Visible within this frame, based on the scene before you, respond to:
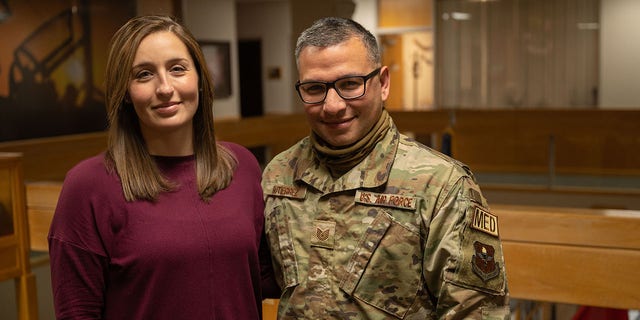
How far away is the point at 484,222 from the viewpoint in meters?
1.54

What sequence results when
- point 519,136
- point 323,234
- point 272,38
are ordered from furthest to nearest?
point 272,38, point 519,136, point 323,234

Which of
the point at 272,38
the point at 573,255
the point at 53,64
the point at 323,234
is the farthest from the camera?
the point at 272,38

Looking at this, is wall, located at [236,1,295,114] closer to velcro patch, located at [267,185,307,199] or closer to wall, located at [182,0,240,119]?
wall, located at [182,0,240,119]

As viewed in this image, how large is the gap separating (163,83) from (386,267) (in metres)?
0.66

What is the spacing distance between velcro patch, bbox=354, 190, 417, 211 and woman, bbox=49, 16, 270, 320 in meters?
0.29

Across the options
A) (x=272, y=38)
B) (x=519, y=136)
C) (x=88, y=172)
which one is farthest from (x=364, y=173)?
(x=272, y=38)

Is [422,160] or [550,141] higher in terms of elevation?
[422,160]

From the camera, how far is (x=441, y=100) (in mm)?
9805

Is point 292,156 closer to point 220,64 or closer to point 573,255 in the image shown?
point 573,255

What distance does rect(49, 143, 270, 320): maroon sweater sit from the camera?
1506mm

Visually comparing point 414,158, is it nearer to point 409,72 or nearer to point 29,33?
point 29,33

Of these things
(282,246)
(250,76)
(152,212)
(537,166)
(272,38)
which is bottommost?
(537,166)

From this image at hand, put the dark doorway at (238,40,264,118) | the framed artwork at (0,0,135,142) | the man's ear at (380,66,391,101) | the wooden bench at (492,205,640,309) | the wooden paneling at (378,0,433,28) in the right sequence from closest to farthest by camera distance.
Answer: the man's ear at (380,66,391,101)
the wooden bench at (492,205,640,309)
the framed artwork at (0,0,135,142)
the wooden paneling at (378,0,433,28)
the dark doorway at (238,40,264,118)

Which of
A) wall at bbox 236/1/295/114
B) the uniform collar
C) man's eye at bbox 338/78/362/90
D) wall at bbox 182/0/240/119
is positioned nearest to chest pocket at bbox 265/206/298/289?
the uniform collar
